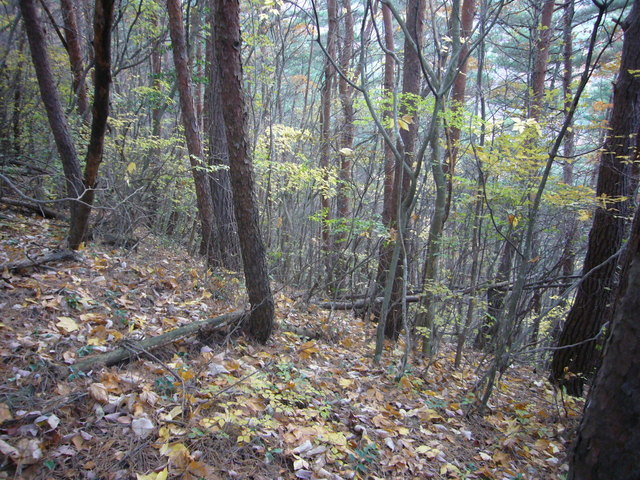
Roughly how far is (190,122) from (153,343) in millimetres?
4275

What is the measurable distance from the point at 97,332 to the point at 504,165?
4.96 m

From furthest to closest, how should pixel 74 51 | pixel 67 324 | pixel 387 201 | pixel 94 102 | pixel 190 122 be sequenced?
pixel 387 201
pixel 74 51
pixel 190 122
pixel 94 102
pixel 67 324

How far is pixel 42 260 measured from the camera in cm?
440

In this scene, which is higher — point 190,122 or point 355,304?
point 190,122

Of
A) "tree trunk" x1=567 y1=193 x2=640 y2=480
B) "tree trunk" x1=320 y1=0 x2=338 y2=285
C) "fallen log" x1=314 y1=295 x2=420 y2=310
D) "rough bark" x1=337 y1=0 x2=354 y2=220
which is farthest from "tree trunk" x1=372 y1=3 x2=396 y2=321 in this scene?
"tree trunk" x1=567 y1=193 x2=640 y2=480

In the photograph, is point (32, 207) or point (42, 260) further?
point (32, 207)

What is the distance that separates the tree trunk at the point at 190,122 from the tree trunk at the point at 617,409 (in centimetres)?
560

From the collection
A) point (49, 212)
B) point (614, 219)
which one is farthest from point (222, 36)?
point (614, 219)

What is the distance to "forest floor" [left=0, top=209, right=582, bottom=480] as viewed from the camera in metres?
2.48

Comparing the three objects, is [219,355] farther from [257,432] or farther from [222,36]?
[222,36]

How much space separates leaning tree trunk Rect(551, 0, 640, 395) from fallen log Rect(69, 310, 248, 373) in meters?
4.57

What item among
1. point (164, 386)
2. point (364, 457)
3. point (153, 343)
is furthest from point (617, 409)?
point (153, 343)

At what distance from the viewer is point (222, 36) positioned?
3.71 m

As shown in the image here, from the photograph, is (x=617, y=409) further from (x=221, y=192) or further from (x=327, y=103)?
(x=327, y=103)
